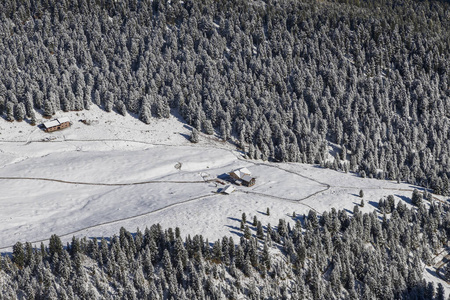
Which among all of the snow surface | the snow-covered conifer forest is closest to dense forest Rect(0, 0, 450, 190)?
the snow-covered conifer forest

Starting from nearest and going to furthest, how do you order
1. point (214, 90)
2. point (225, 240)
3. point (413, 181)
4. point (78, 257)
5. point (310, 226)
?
point (78, 257)
point (225, 240)
point (310, 226)
point (413, 181)
point (214, 90)

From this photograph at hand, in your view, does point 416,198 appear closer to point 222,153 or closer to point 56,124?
point 222,153

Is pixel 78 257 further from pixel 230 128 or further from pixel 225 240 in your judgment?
pixel 230 128

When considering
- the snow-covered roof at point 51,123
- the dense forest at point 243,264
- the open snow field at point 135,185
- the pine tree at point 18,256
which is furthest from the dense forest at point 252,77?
the pine tree at point 18,256

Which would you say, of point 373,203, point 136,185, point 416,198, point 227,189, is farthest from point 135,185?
point 416,198

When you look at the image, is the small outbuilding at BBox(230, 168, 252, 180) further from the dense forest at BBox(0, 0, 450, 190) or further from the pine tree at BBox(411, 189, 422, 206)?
the pine tree at BBox(411, 189, 422, 206)

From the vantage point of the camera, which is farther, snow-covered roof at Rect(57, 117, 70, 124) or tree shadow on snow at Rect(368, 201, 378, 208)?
snow-covered roof at Rect(57, 117, 70, 124)

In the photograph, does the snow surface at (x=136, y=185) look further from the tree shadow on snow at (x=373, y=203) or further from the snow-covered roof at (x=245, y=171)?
the snow-covered roof at (x=245, y=171)

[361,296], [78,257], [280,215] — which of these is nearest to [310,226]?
[280,215]
